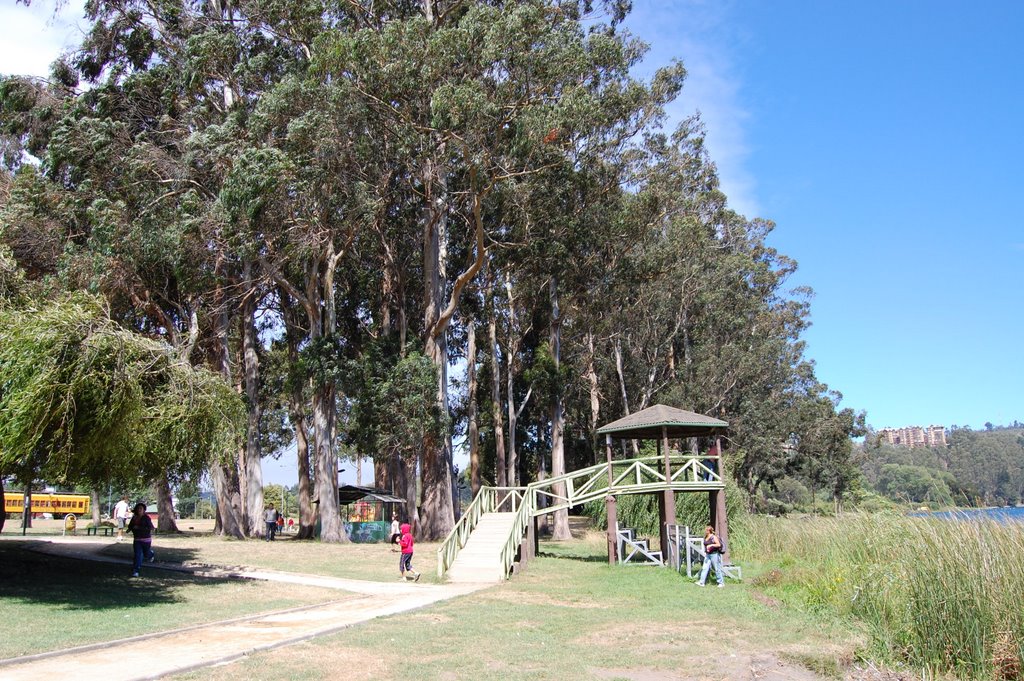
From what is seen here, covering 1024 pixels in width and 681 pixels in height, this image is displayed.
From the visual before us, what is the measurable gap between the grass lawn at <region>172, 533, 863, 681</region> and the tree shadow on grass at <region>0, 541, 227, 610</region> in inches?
200

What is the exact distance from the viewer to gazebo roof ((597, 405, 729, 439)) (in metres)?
22.3

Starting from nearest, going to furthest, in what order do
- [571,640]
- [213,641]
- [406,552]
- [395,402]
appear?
[213,641], [571,640], [406,552], [395,402]

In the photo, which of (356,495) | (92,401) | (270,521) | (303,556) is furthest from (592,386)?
(92,401)

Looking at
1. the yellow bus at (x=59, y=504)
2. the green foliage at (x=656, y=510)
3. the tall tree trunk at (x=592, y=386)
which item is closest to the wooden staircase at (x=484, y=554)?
the green foliage at (x=656, y=510)

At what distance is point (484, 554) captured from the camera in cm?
1981

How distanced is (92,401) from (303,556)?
38.8ft

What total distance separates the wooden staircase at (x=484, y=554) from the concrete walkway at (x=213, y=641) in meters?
2.21

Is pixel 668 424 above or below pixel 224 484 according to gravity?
above

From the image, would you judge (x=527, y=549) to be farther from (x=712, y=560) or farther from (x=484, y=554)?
(x=712, y=560)

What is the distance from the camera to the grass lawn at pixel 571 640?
8.81m

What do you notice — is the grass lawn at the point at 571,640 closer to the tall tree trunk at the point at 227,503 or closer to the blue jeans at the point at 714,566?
the blue jeans at the point at 714,566

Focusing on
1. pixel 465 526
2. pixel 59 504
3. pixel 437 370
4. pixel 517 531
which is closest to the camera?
pixel 517 531

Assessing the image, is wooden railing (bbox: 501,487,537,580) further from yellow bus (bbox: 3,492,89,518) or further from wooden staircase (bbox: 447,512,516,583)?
yellow bus (bbox: 3,492,89,518)

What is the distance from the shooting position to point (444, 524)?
29.7 meters
